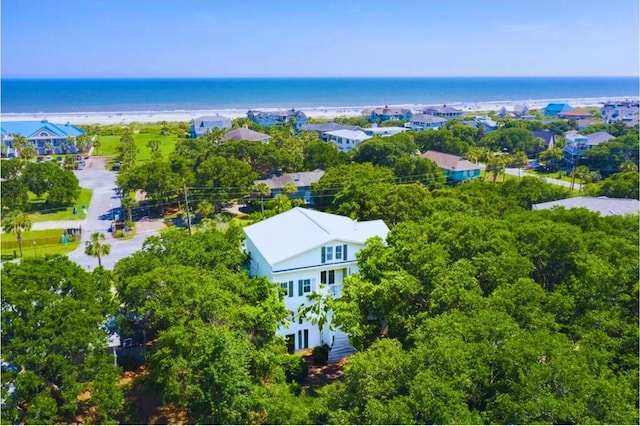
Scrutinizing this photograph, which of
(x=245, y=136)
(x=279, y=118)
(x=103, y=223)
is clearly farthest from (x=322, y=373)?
(x=279, y=118)

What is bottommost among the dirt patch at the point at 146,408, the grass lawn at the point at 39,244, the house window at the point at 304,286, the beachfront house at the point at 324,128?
the dirt patch at the point at 146,408

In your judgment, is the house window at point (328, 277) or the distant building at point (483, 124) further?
the distant building at point (483, 124)

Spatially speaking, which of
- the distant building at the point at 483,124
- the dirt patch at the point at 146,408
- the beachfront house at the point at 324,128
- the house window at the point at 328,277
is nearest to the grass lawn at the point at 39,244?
the dirt patch at the point at 146,408

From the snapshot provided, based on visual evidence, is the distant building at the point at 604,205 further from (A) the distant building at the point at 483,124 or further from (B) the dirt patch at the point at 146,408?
(A) the distant building at the point at 483,124

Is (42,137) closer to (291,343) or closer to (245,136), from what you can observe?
(245,136)

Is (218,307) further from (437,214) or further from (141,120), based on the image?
(141,120)
